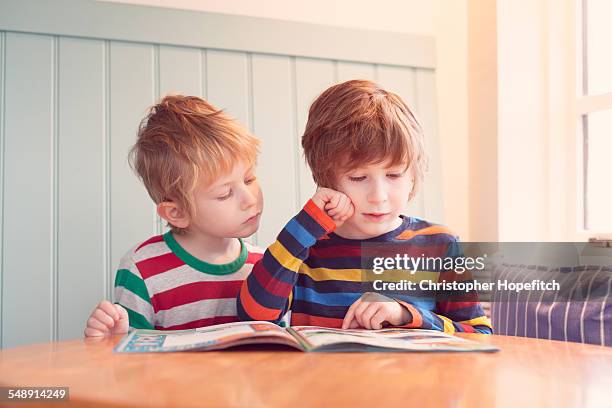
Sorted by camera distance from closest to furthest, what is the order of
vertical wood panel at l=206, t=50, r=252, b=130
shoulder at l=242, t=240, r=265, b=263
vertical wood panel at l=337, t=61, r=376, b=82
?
shoulder at l=242, t=240, r=265, b=263 → vertical wood panel at l=206, t=50, r=252, b=130 → vertical wood panel at l=337, t=61, r=376, b=82

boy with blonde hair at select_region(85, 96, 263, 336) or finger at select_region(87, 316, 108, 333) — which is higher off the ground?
boy with blonde hair at select_region(85, 96, 263, 336)

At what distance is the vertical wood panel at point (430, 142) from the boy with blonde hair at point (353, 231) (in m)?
0.82

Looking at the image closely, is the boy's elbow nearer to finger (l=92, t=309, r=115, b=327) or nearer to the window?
finger (l=92, t=309, r=115, b=327)

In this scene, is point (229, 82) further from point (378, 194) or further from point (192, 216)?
point (378, 194)

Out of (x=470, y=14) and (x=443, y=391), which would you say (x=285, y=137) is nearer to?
(x=470, y=14)

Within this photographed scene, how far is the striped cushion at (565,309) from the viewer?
1.32 metres

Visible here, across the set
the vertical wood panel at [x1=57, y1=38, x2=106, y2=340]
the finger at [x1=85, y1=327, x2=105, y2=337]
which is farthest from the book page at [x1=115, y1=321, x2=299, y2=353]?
the vertical wood panel at [x1=57, y1=38, x2=106, y2=340]

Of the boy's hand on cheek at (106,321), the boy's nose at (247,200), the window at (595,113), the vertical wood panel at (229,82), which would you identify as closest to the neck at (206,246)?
the boy's nose at (247,200)

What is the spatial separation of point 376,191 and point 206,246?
0.35 metres

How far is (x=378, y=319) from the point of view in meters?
1.03

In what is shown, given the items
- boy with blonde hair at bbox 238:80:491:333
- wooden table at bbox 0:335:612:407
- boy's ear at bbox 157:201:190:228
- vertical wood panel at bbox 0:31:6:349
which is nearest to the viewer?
wooden table at bbox 0:335:612:407

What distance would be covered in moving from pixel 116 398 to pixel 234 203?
68 cm

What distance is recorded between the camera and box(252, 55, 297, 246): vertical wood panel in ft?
6.44

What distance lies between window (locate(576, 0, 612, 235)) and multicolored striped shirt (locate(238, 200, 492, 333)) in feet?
3.28
